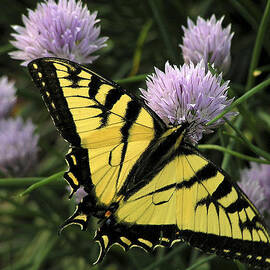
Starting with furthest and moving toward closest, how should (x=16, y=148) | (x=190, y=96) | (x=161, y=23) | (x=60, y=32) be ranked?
(x=16, y=148) → (x=161, y=23) → (x=60, y=32) → (x=190, y=96)

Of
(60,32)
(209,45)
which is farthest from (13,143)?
(209,45)

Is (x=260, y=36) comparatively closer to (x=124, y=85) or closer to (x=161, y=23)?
(x=161, y=23)

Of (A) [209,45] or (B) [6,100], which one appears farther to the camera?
(B) [6,100]

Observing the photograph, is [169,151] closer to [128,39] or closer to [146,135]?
[146,135]

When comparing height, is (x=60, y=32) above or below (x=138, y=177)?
above

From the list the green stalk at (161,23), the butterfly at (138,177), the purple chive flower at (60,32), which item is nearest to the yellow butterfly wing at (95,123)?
the butterfly at (138,177)

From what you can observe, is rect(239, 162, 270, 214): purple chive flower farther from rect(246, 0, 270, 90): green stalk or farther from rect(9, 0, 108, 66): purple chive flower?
rect(9, 0, 108, 66): purple chive flower

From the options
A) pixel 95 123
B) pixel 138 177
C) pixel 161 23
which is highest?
pixel 161 23

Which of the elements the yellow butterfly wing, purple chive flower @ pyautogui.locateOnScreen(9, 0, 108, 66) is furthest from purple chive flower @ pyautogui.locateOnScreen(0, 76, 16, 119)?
the yellow butterfly wing
